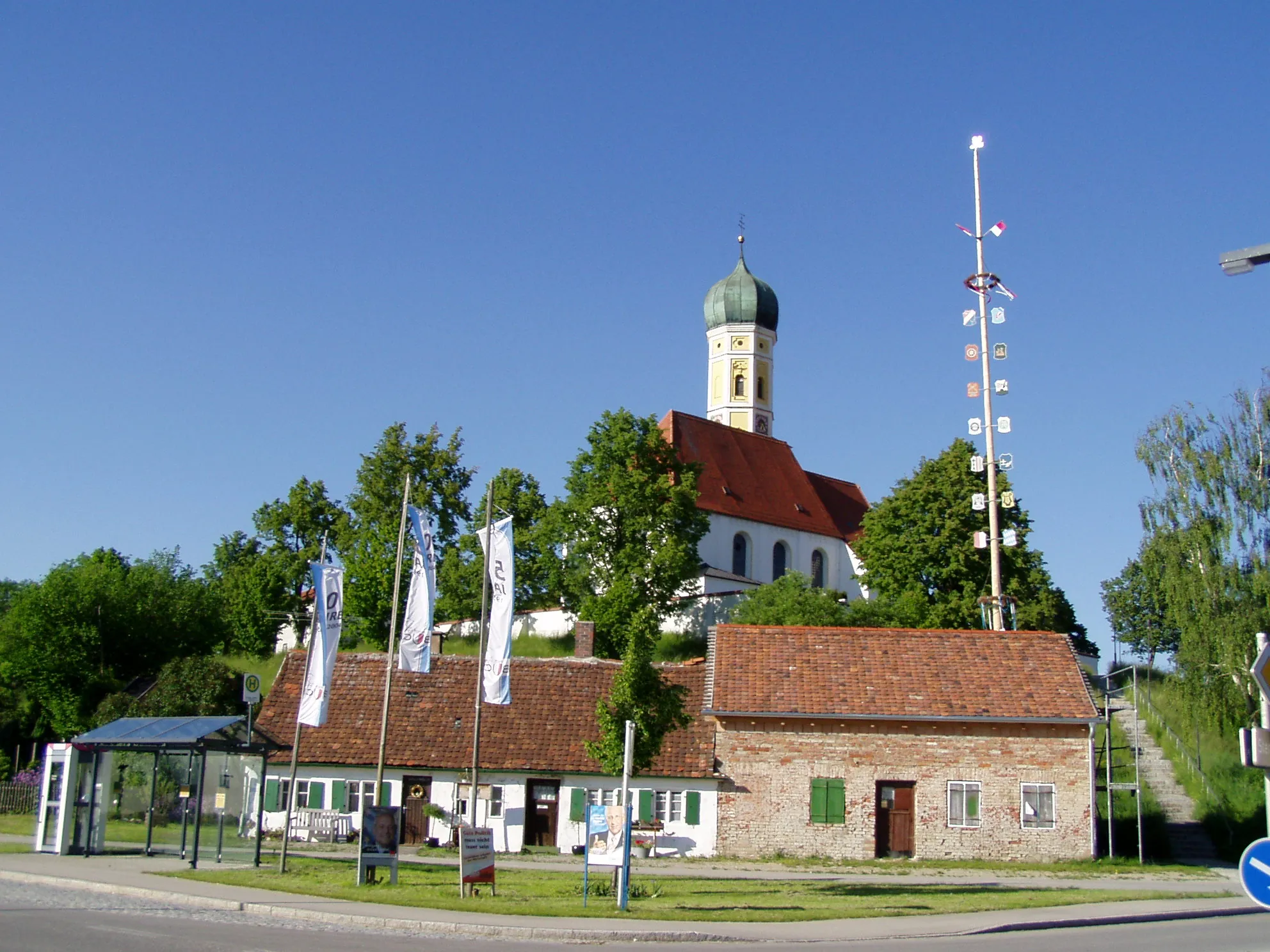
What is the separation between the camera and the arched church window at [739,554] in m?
72.5

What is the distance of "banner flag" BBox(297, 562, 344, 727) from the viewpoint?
23438mm

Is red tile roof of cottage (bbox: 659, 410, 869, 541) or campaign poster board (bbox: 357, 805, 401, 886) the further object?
red tile roof of cottage (bbox: 659, 410, 869, 541)

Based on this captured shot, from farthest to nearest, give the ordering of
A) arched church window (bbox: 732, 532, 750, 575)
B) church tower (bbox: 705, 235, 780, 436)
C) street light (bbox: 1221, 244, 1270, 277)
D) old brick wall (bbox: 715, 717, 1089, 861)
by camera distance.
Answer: church tower (bbox: 705, 235, 780, 436) → arched church window (bbox: 732, 532, 750, 575) → old brick wall (bbox: 715, 717, 1089, 861) → street light (bbox: 1221, 244, 1270, 277)

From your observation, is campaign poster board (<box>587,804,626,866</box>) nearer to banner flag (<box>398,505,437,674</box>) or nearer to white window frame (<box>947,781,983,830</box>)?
banner flag (<box>398,505,437,674</box>)

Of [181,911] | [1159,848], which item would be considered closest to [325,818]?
[181,911]

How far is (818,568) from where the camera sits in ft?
254

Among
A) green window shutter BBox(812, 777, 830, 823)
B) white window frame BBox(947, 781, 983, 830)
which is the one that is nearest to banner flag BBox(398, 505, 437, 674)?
green window shutter BBox(812, 777, 830, 823)

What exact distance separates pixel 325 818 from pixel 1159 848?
70.9 ft

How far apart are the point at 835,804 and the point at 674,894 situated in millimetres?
11357

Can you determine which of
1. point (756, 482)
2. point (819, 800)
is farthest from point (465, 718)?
point (756, 482)

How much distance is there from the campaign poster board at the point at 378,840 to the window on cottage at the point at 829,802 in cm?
1361

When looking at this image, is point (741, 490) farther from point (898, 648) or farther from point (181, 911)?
point (181, 911)

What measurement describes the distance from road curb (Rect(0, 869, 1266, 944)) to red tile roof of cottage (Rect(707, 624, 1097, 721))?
11684 millimetres

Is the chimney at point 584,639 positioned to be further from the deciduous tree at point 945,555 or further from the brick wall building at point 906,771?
the deciduous tree at point 945,555
